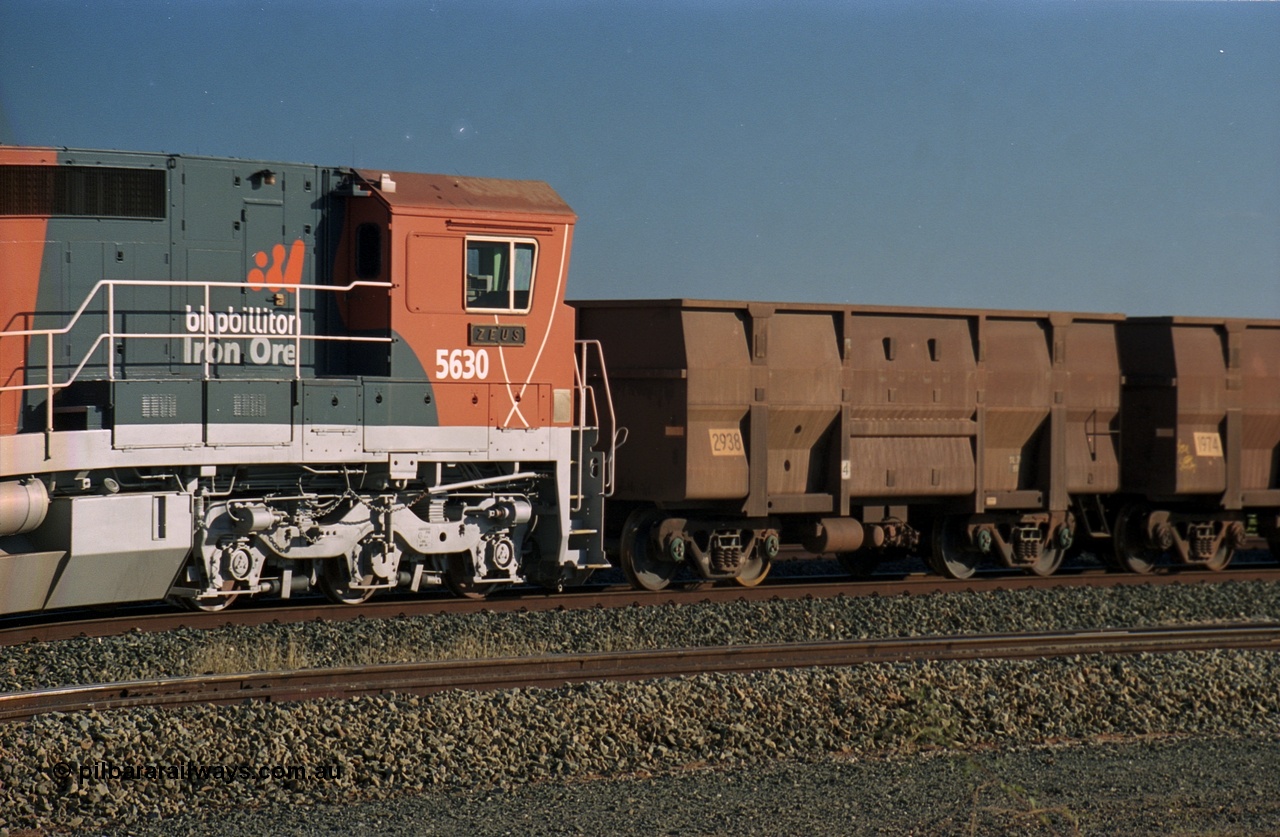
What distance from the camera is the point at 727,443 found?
534 inches

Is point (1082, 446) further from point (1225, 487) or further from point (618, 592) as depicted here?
point (618, 592)

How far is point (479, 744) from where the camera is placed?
7.51 m

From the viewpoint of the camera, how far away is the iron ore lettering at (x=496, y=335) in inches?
470

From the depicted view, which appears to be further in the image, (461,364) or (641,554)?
(641,554)

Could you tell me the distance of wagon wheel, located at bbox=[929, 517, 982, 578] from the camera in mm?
15742

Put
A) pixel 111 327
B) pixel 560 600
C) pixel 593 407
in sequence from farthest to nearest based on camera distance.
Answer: pixel 593 407
pixel 560 600
pixel 111 327

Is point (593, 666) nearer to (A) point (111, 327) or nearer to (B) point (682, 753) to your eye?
(B) point (682, 753)

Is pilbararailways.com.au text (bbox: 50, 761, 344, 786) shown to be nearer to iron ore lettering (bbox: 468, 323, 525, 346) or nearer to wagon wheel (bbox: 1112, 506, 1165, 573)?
iron ore lettering (bbox: 468, 323, 525, 346)

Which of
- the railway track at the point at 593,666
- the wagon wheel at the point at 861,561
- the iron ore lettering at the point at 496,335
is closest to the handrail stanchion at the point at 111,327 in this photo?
the railway track at the point at 593,666

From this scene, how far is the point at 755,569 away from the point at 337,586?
4908 millimetres

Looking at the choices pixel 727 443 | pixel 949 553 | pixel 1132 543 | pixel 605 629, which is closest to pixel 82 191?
pixel 605 629

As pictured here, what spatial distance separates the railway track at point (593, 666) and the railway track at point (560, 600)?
2.59m

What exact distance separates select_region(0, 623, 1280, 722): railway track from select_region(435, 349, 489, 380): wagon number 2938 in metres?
3.25

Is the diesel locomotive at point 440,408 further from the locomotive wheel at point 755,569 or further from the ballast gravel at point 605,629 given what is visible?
the ballast gravel at point 605,629
